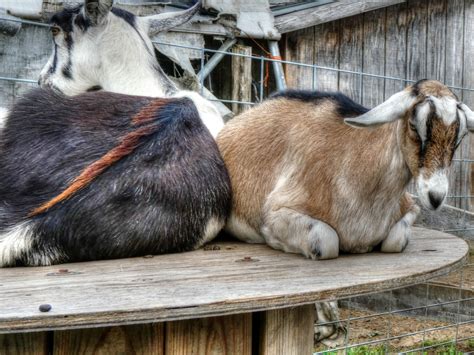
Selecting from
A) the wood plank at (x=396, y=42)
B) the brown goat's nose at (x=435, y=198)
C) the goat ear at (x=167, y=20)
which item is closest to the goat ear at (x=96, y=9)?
the goat ear at (x=167, y=20)

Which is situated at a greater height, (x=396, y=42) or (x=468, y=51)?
(x=396, y=42)

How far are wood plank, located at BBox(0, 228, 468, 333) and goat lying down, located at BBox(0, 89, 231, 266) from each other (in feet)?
0.29

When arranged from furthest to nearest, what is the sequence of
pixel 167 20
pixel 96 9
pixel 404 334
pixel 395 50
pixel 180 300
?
1. pixel 395 50
2. pixel 404 334
3. pixel 167 20
4. pixel 96 9
5. pixel 180 300

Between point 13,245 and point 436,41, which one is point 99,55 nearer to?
point 13,245

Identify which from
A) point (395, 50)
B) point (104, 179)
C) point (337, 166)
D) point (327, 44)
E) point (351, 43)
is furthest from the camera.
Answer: point (395, 50)

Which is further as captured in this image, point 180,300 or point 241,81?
point 241,81

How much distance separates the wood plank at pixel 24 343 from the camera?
75.0 inches

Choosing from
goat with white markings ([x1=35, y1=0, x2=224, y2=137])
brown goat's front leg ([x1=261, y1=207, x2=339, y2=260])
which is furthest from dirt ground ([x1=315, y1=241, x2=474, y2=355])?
goat with white markings ([x1=35, y1=0, x2=224, y2=137])

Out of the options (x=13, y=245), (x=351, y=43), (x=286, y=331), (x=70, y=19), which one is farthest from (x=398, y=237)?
(x=351, y=43)

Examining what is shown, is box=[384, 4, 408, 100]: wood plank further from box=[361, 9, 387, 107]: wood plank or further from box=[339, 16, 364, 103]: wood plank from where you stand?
box=[339, 16, 364, 103]: wood plank

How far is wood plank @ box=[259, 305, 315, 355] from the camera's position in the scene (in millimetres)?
2223

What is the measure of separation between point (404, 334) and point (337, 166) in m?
2.50

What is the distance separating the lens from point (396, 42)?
26.5ft

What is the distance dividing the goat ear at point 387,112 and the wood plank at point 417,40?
5463 millimetres
